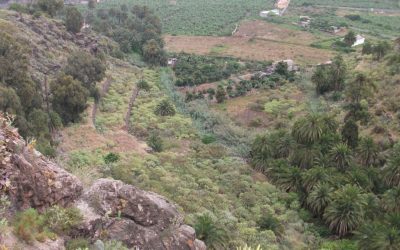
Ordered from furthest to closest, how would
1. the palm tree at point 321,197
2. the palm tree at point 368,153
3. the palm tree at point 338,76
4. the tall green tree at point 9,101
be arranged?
the palm tree at point 338,76 < the palm tree at point 368,153 < the tall green tree at point 9,101 < the palm tree at point 321,197

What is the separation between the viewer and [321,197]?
37000 mm

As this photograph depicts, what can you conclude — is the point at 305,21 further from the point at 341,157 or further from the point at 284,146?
the point at 341,157

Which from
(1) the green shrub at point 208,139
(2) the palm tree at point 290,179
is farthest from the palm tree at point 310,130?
(1) the green shrub at point 208,139

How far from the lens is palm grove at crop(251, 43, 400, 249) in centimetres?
3441

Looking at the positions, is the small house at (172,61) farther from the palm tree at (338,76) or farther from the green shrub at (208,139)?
the green shrub at (208,139)

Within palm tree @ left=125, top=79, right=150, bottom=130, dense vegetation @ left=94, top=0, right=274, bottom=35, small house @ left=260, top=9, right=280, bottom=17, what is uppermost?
palm tree @ left=125, top=79, right=150, bottom=130

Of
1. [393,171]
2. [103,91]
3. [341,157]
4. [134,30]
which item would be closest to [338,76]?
[341,157]

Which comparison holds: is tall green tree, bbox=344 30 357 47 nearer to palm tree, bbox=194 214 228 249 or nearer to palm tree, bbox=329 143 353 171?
palm tree, bbox=329 143 353 171

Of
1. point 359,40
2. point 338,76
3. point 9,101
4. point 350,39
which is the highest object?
point 9,101

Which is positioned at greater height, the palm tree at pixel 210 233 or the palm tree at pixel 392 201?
the palm tree at pixel 210 233

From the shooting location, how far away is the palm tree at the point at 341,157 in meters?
41.6

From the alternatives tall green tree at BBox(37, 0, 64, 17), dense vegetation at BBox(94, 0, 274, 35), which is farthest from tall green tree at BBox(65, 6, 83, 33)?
dense vegetation at BBox(94, 0, 274, 35)

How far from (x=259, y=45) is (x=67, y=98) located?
64482mm

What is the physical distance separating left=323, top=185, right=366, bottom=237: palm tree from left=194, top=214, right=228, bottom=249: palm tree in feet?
43.8
